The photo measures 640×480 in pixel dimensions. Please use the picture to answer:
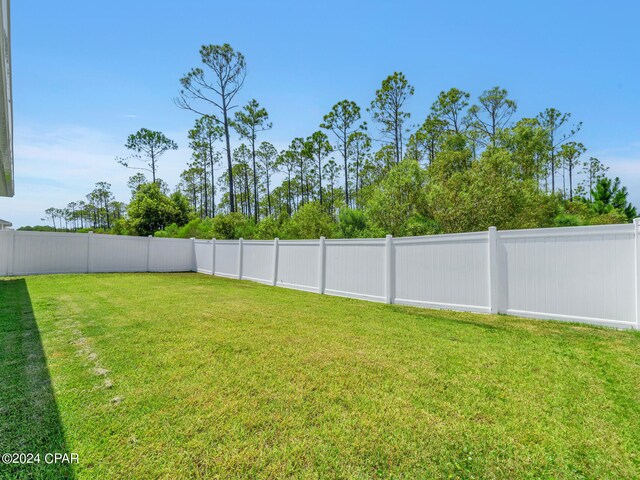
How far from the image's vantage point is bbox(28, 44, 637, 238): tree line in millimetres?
10727

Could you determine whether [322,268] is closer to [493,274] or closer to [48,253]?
[493,274]

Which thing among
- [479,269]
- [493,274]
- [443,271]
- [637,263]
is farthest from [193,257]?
[637,263]

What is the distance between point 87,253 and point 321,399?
44.4 feet

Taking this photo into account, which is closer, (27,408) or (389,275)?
(27,408)

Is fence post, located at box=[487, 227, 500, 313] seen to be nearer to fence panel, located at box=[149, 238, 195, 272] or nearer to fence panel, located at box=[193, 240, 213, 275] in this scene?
fence panel, located at box=[193, 240, 213, 275]

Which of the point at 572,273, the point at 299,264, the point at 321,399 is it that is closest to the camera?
the point at 321,399

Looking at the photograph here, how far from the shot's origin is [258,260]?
34.4ft

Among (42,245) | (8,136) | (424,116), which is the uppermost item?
→ (424,116)

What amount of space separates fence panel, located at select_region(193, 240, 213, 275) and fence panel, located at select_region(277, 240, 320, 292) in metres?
5.47

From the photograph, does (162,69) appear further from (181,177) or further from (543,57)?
(181,177)

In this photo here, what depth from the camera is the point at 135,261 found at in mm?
13555

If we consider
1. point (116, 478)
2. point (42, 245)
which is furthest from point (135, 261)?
point (116, 478)

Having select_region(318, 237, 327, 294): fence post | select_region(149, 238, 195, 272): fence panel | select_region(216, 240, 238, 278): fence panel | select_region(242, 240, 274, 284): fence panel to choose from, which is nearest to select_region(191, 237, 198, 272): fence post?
select_region(149, 238, 195, 272): fence panel

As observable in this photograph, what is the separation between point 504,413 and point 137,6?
33.3ft
